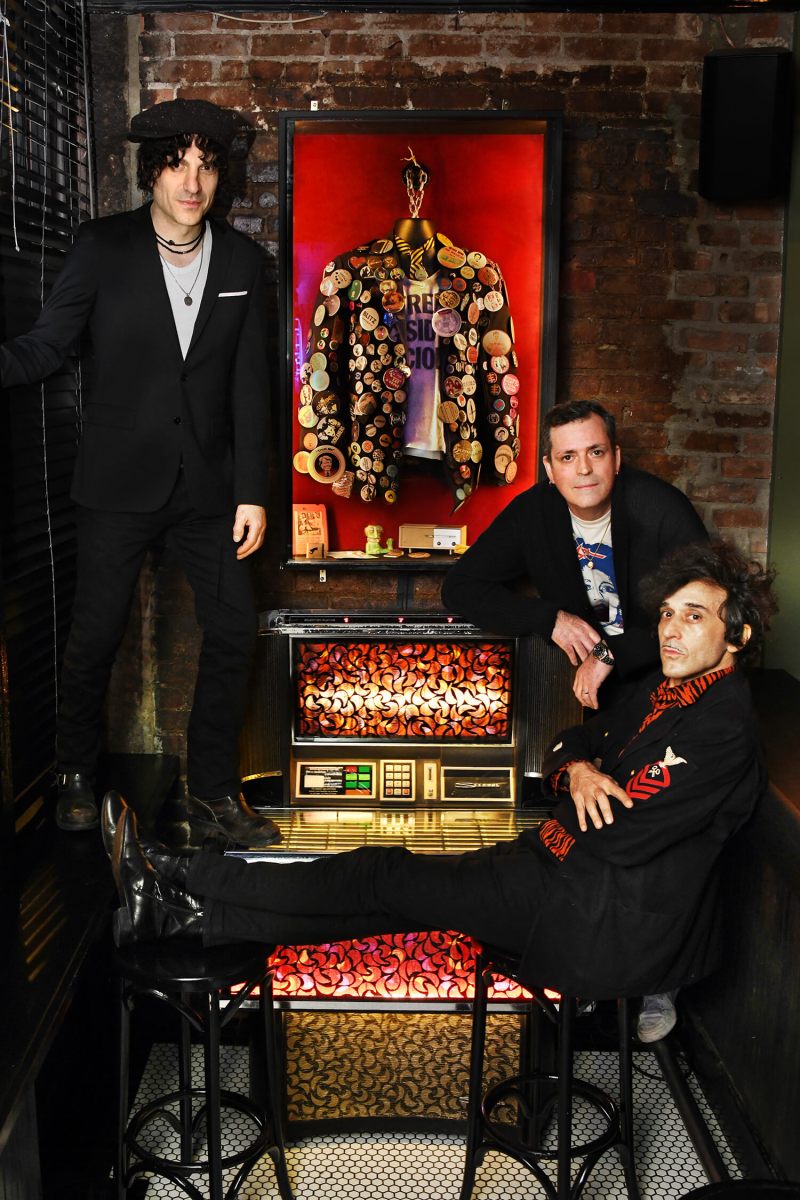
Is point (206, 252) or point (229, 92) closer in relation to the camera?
Answer: point (206, 252)

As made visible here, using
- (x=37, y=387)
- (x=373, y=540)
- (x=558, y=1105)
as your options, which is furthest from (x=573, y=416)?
(x=558, y=1105)

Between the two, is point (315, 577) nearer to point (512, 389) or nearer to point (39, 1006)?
point (512, 389)

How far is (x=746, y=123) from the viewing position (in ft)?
11.1

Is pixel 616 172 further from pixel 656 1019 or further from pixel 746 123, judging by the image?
pixel 656 1019

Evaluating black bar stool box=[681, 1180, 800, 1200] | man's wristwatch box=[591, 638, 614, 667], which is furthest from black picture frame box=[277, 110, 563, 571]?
black bar stool box=[681, 1180, 800, 1200]

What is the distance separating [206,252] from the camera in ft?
10.5

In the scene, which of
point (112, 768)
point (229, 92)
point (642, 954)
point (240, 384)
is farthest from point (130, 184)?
point (642, 954)

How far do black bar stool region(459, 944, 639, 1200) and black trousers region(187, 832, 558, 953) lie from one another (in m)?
0.10

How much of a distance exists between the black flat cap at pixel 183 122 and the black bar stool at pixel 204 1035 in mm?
2002

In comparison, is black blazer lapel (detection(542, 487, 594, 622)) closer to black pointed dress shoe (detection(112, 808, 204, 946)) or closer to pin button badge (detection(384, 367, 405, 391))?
pin button badge (detection(384, 367, 405, 391))

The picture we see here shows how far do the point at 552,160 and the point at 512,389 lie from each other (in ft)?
2.16

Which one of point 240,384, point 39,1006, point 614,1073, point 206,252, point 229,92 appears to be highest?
point 229,92

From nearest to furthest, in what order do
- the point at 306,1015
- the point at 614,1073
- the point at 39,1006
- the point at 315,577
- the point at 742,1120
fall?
the point at 39,1006
the point at 742,1120
the point at 306,1015
the point at 614,1073
the point at 315,577

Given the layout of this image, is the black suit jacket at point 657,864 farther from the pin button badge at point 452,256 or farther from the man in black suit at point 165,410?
the pin button badge at point 452,256
